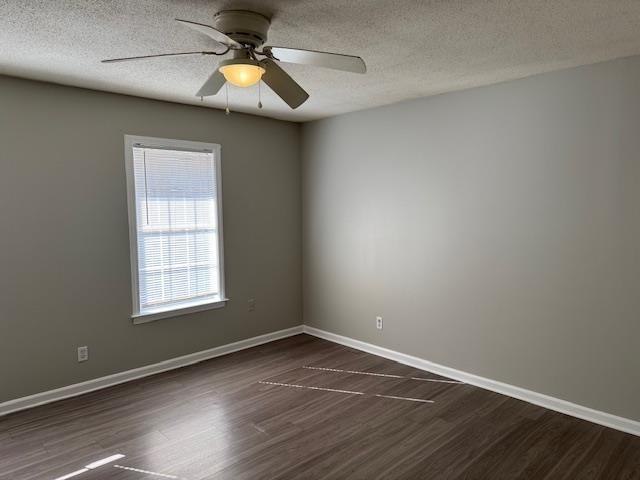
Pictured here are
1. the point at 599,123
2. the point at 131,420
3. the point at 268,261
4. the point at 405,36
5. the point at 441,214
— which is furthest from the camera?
the point at 268,261

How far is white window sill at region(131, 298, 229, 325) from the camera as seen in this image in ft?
12.5

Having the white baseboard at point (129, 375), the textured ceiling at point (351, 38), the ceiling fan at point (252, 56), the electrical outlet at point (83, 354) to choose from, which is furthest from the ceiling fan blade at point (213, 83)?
the white baseboard at point (129, 375)

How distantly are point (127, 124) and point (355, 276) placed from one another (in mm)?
2583

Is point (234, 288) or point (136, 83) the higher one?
point (136, 83)

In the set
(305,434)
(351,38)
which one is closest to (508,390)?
(305,434)

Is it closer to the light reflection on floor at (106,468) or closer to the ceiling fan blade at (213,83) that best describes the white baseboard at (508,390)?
the light reflection on floor at (106,468)

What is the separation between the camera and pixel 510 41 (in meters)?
2.46

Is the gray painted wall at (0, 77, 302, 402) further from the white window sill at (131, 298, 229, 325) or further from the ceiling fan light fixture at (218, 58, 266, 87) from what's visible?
the ceiling fan light fixture at (218, 58, 266, 87)

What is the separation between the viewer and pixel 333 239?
4762 millimetres

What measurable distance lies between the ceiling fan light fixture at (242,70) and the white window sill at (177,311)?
2.57 metres

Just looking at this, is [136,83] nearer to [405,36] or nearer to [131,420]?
[405,36]

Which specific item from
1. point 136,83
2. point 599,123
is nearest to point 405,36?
point 599,123

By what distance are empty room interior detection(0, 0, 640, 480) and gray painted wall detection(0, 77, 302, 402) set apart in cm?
2

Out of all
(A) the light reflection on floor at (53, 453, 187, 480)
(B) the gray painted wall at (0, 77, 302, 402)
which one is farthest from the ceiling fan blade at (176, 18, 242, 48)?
(A) the light reflection on floor at (53, 453, 187, 480)
